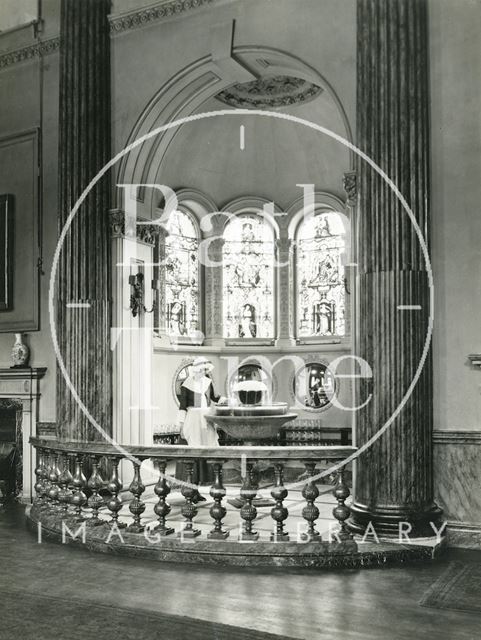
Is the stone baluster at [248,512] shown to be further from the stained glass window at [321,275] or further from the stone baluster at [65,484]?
the stained glass window at [321,275]

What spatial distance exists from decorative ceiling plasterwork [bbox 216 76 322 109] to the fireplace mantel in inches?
208

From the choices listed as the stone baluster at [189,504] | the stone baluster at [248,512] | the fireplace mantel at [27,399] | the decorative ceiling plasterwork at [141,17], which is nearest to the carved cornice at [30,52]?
the decorative ceiling plasterwork at [141,17]

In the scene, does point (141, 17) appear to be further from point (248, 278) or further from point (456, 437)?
point (456, 437)

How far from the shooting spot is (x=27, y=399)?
9.97 m

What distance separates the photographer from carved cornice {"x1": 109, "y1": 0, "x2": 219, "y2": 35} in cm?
895

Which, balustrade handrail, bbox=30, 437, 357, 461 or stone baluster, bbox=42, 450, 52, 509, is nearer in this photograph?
balustrade handrail, bbox=30, 437, 357, 461

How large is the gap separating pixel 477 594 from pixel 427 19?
5.15 metres

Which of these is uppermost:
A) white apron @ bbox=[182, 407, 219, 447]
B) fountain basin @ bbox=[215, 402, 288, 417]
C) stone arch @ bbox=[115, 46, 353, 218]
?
stone arch @ bbox=[115, 46, 353, 218]

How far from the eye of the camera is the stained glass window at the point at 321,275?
12859mm

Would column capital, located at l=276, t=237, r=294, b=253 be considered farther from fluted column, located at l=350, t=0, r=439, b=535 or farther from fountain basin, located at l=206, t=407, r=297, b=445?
fluted column, located at l=350, t=0, r=439, b=535

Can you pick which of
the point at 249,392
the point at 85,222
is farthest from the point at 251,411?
the point at 85,222

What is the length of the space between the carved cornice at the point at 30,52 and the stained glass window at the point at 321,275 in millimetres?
5127

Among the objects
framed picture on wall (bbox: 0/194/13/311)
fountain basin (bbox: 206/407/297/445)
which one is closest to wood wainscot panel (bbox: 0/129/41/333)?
framed picture on wall (bbox: 0/194/13/311)

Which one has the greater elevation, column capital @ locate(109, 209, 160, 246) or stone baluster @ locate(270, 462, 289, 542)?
column capital @ locate(109, 209, 160, 246)
